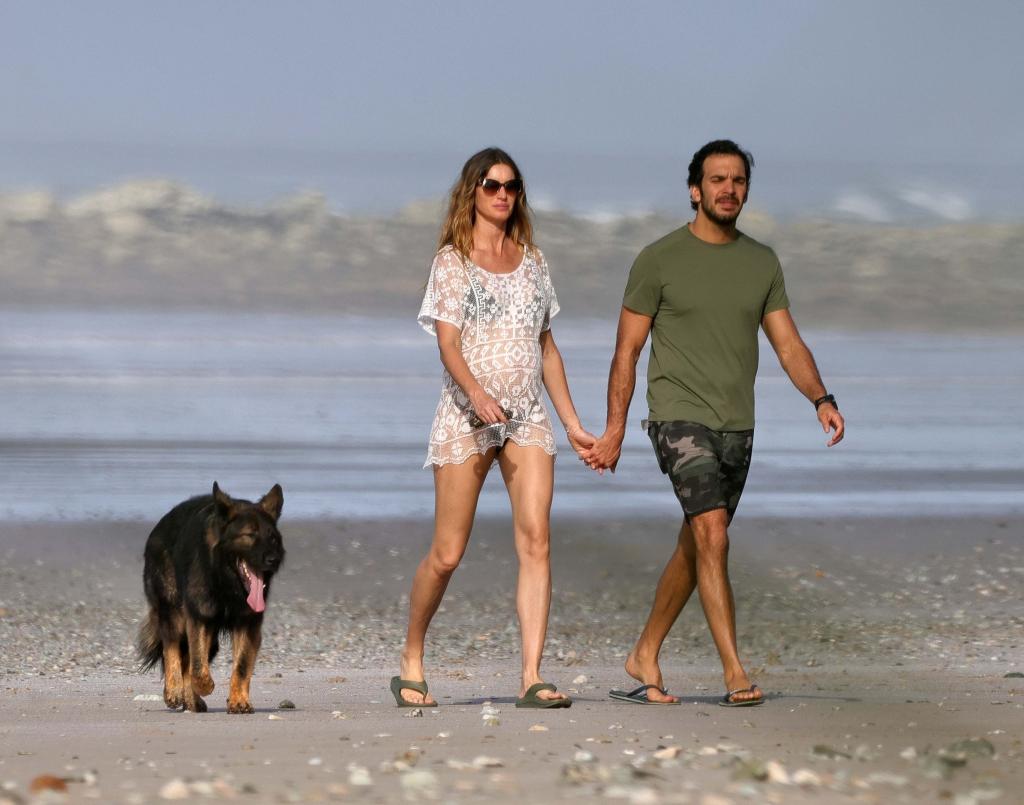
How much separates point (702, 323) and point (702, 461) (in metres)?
0.57

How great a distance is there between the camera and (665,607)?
305 inches

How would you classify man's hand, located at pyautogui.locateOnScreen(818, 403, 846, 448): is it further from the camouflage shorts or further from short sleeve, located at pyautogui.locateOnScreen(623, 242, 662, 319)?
short sleeve, located at pyautogui.locateOnScreen(623, 242, 662, 319)

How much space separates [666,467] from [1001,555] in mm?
7981

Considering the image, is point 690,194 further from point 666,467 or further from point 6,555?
point 6,555

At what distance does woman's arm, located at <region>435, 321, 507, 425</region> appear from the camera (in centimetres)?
705

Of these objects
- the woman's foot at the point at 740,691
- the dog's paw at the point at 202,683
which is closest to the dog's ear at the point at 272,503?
the dog's paw at the point at 202,683

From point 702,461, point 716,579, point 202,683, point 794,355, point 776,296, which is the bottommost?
point 202,683

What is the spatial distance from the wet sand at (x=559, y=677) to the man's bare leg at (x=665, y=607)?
245mm

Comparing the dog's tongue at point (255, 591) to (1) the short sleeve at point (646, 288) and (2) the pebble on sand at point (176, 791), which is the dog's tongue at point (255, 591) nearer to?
(1) the short sleeve at point (646, 288)

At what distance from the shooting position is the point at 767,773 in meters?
5.37

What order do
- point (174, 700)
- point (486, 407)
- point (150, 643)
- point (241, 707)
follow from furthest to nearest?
point (150, 643) < point (174, 700) < point (241, 707) < point (486, 407)

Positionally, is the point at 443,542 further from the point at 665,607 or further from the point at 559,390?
the point at 665,607

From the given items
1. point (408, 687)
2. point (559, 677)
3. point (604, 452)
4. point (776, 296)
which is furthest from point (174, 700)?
point (776, 296)

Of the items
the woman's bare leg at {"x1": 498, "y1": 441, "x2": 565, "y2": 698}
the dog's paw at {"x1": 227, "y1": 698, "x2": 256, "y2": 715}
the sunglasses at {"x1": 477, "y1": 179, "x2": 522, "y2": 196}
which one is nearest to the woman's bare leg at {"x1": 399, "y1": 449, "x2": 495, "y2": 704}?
the woman's bare leg at {"x1": 498, "y1": 441, "x2": 565, "y2": 698}
